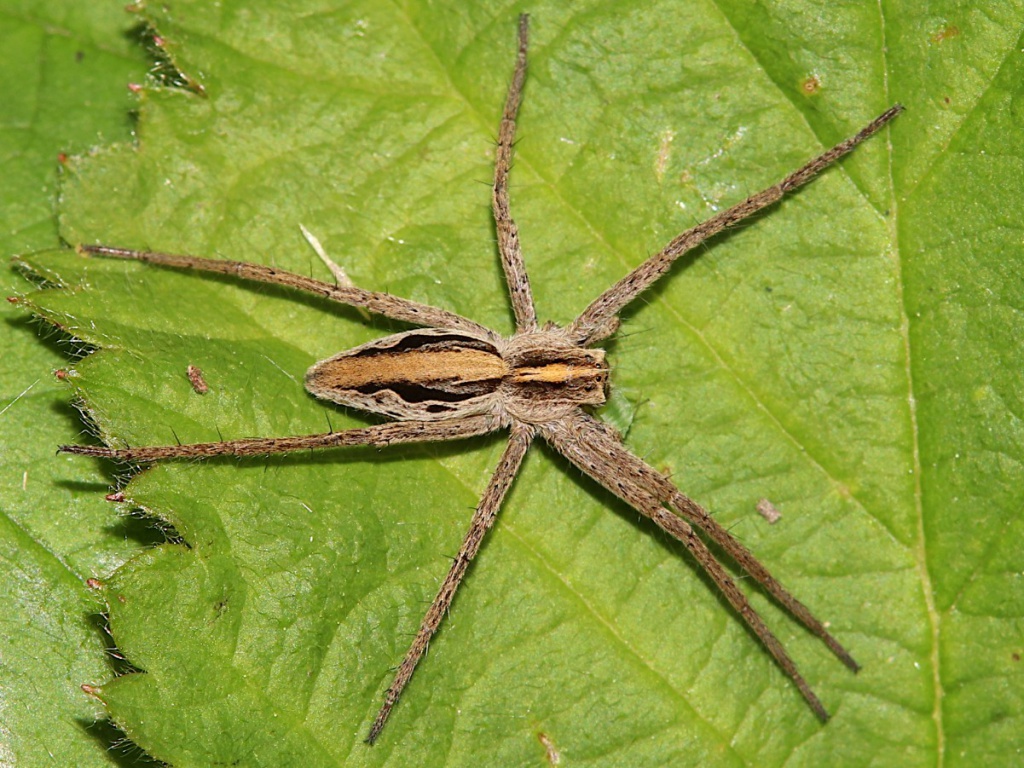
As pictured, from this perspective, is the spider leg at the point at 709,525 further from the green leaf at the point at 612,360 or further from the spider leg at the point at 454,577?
the spider leg at the point at 454,577

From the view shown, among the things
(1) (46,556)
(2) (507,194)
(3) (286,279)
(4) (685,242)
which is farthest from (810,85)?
(1) (46,556)

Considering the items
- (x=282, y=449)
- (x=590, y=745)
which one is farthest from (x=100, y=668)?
(x=590, y=745)

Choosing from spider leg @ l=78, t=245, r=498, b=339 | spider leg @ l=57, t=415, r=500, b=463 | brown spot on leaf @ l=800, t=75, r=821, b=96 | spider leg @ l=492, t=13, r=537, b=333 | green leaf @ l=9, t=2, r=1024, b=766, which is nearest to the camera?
spider leg @ l=57, t=415, r=500, b=463

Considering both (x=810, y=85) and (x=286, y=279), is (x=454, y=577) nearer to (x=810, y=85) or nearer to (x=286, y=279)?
(x=286, y=279)

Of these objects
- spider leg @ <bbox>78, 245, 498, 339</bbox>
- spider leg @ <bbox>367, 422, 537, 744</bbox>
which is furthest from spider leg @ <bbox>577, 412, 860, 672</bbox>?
spider leg @ <bbox>78, 245, 498, 339</bbox>

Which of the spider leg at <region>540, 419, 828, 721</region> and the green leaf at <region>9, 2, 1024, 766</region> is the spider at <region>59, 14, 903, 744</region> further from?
the green leaf at <region>9, 2, 1024, 766</region>

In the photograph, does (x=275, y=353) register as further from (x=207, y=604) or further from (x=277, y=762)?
(x=277, y=762)

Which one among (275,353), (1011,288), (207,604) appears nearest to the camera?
(207,604)
